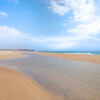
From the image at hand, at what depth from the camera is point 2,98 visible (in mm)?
2488

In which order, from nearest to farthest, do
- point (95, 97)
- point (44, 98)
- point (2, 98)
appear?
1. point (2, 98)
2. point (44, 98)
3. point (95, 97)

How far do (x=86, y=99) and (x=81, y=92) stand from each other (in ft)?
1.79

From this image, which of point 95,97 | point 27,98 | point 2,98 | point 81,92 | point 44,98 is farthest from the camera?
point 81,92

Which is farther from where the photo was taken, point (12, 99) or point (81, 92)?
point (81, 92)

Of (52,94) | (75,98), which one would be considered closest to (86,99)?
(75,98)

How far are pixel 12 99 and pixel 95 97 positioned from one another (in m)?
3.33

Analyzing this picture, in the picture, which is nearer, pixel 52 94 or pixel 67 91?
pixel 52 94

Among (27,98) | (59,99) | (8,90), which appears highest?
(8,90)

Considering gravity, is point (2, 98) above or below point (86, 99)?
above

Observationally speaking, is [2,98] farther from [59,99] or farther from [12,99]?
[59,99]

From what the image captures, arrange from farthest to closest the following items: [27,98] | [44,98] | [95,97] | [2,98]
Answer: [95,97]
[44,98]
[27,98]
[2,98]

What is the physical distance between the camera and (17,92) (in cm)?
297

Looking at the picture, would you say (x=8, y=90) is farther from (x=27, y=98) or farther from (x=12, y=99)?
(x=27, y=98)

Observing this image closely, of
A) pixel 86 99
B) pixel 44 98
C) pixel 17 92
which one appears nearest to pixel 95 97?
pixel 86 99
